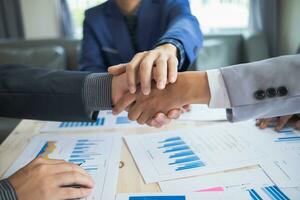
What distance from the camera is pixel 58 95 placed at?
898 mm

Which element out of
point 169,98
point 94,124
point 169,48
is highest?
point 169,48

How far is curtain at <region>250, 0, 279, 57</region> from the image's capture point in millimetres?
2719

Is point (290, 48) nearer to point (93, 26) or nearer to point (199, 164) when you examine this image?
point (93, 26)

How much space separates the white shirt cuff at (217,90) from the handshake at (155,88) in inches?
0.6

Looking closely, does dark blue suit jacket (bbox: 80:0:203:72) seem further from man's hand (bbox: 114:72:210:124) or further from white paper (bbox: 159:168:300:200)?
white paper (bbox: 159:168:300:200)

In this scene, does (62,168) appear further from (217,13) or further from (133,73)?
(217,13)

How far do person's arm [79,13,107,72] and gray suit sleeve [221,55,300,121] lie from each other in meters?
0.82

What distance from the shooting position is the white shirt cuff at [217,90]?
0.76 metres

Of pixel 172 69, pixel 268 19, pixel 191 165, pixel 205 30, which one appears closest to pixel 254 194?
pixel 191 165

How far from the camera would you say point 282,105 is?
72 cm

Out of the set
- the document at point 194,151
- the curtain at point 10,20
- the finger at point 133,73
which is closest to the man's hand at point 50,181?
the document at point 194,151

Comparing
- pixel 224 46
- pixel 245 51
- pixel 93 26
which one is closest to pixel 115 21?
pixel 93 26

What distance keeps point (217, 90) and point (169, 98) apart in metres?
0.15

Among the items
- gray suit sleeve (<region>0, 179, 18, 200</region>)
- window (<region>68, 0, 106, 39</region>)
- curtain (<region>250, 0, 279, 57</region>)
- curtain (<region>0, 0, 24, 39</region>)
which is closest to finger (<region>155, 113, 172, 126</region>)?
gray suit sleeve (<region>0, 179, 18, 200</region>)
